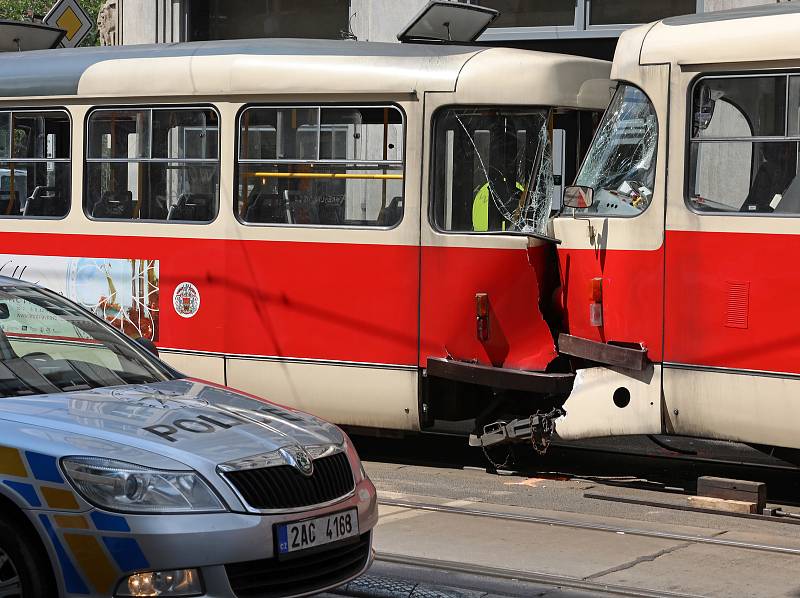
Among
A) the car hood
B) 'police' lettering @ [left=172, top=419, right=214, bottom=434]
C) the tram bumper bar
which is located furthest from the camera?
the tram bumper bar

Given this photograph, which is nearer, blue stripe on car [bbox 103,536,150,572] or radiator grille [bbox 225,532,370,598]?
blue stripe on car [bbox 103,536,150,572]

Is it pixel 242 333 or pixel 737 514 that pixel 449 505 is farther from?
pixel 242 333

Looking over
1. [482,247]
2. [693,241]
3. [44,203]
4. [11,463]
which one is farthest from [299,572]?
[44,203]

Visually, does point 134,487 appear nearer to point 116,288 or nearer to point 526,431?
point 526,431

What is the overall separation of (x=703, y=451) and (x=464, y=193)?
2.94m

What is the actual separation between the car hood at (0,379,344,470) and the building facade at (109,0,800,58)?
31.2 ft

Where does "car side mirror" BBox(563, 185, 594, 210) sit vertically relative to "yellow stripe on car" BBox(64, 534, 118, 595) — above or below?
above

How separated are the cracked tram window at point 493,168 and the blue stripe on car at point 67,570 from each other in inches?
201

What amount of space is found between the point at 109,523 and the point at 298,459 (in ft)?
2.65

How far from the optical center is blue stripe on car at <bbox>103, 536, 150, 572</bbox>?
4.67m

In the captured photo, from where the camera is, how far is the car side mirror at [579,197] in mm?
8961

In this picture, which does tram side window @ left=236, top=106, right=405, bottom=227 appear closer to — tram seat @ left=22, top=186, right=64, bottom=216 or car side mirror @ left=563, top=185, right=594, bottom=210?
car side mirror @ left=563, top=185, right=594, bottom=210

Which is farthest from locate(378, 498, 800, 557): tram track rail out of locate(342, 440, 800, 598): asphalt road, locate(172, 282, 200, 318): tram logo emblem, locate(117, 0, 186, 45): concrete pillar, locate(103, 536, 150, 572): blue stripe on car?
locate(117, 0, 186, 45): concrete pillar

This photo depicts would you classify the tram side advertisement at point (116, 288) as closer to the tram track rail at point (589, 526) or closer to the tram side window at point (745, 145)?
the tram track rail at point (589, 526)
